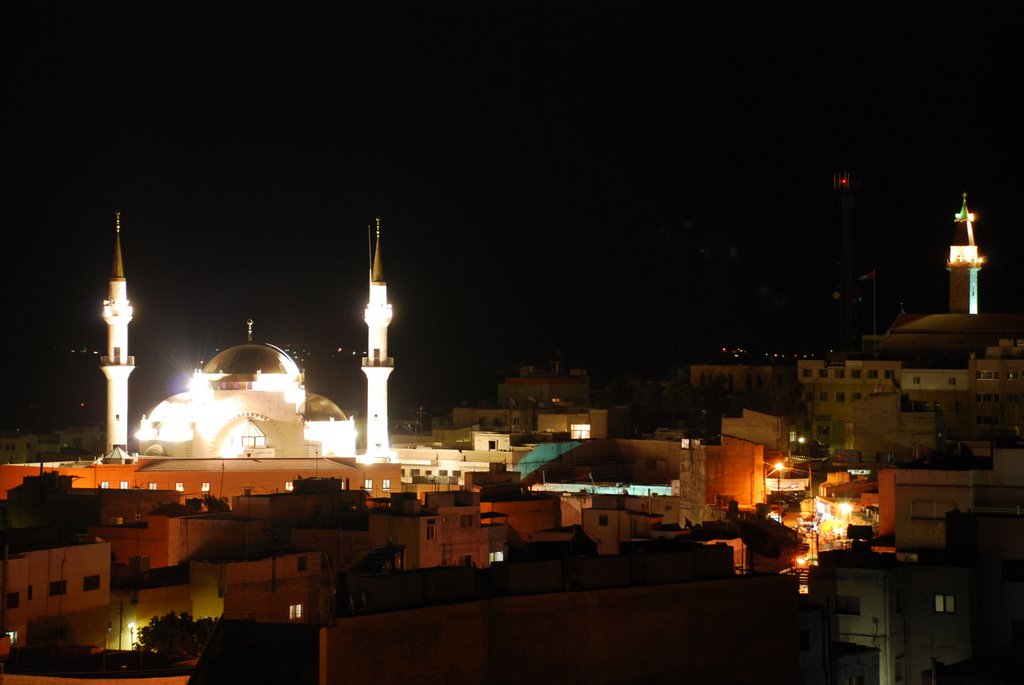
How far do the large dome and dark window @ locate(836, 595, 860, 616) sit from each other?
71.5 ft

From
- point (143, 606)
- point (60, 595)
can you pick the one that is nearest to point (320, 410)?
point (143, 606)

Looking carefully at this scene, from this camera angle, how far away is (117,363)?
37625 mm

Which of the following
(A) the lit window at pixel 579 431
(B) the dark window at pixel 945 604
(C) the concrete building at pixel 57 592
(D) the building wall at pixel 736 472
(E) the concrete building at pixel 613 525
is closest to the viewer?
(B) the dark window at pixel 945 604

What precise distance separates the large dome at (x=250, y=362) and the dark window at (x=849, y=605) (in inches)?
857

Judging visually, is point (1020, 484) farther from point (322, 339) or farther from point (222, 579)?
point (322, 339)

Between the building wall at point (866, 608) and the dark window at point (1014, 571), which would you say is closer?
the building wall at point (866, 608)

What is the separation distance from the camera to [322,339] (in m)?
69.2

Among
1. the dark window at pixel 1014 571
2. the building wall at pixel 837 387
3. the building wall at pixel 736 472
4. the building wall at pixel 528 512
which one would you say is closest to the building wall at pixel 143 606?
the building wall at pixel 528 512

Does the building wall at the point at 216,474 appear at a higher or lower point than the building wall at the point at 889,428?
lower

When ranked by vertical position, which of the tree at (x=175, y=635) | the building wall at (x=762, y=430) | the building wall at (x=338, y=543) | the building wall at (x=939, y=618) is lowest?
the tree at (x=175, y=635)

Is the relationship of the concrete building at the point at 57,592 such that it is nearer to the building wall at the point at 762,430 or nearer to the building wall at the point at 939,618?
the building wall at the point at 939,618

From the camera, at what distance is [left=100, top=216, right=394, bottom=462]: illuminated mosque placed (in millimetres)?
34406

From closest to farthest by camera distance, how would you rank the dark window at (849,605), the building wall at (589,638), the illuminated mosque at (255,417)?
the building wall at (589,638), the dark window at (849,605), the illuminated mosque at (255,417)

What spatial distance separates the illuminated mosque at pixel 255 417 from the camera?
34.4 meters
